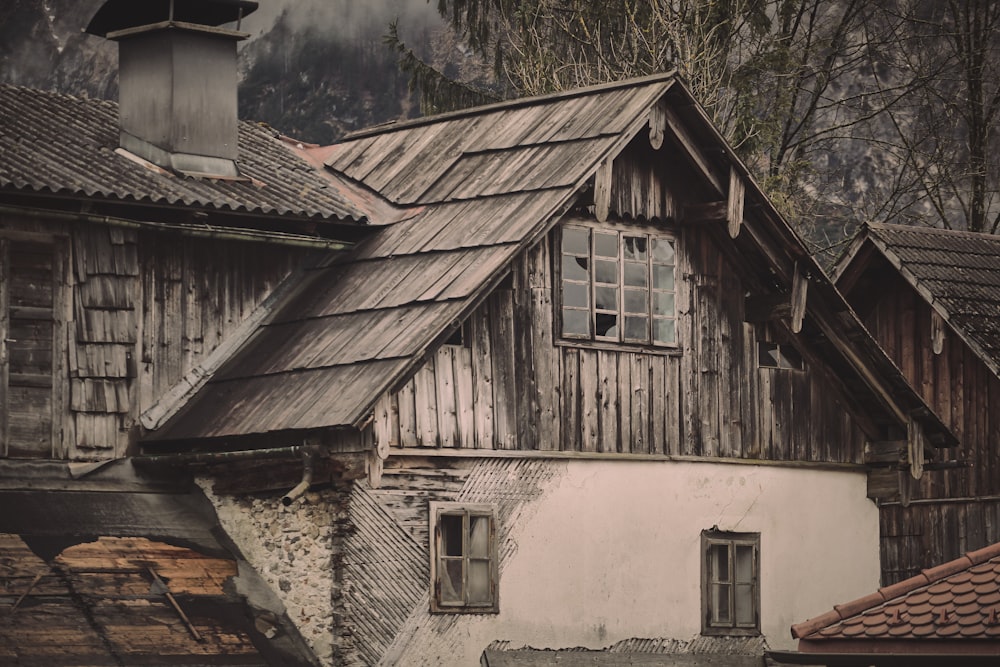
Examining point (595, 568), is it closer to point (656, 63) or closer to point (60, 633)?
point (60, 633)

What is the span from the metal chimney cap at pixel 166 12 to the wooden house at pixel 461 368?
7 centimetres

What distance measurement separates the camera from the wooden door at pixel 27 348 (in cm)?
1864

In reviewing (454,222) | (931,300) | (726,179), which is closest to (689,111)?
(726,179)

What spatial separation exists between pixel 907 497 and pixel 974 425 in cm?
382

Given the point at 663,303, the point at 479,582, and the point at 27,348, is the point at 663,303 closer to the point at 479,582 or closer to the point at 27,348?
the point at 479,582

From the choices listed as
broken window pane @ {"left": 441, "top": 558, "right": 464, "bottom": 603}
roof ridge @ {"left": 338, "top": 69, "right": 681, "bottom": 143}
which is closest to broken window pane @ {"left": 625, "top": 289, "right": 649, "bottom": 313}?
roof ridge @ {"left": 338, "top": 69, "right": 681, "bottom": 143}

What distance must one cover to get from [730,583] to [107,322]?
7.06m

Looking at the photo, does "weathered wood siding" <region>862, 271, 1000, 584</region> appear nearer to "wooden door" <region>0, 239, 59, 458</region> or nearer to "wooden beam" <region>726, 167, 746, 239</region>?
"wooden beam" <region>726, 167, 746, 239</region>

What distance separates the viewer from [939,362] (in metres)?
25.8

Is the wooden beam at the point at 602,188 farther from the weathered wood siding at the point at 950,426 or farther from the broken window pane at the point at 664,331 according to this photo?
the weathered wood siding at the point at 950,426

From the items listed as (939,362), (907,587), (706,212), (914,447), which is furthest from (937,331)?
(907,587)

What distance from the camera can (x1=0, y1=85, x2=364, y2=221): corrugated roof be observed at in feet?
62.5

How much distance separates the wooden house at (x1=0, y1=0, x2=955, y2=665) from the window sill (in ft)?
0.10

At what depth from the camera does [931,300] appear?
2533 cm
